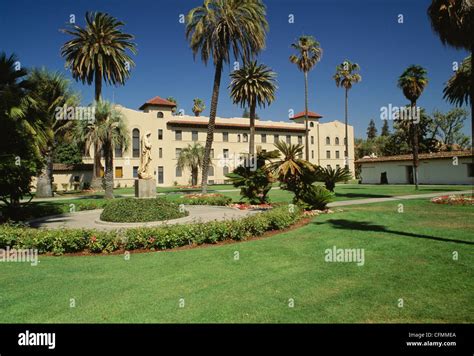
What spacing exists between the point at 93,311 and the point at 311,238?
22.1 ft

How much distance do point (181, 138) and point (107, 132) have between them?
25665 mm

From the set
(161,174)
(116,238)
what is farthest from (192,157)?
(116,238)

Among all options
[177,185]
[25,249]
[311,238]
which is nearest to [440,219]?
[311,238]

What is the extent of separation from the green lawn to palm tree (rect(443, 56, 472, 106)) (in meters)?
22.0

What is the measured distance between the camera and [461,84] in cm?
2616

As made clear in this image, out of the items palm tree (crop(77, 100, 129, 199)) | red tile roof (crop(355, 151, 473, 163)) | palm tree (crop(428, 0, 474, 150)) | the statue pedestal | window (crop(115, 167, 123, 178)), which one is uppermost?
palm tree (crop(428, 0, 474, 150))

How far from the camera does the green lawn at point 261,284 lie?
4.75 metres

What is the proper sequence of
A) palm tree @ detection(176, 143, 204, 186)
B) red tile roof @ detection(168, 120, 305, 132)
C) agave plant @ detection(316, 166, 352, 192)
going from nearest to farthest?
agave plant @ detection(316, 166, 352, 192) < palm tree @ detection(176, 143, 204, 186) < red tile roof @ detection(168, 120, 305, 132)

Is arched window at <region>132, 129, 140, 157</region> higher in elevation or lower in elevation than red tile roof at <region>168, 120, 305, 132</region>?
lower

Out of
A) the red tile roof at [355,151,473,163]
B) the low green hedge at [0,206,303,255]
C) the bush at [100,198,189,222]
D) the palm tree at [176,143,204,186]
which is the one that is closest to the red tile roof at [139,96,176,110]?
the palm tree at [176,143,204,186]

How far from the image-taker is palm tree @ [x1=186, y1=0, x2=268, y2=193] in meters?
23.0

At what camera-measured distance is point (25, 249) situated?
916cm

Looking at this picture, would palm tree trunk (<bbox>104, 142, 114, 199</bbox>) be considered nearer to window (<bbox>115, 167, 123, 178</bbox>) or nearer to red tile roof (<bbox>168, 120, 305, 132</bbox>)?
window (<bbox>115, 167, 123, 178</bbox>)
